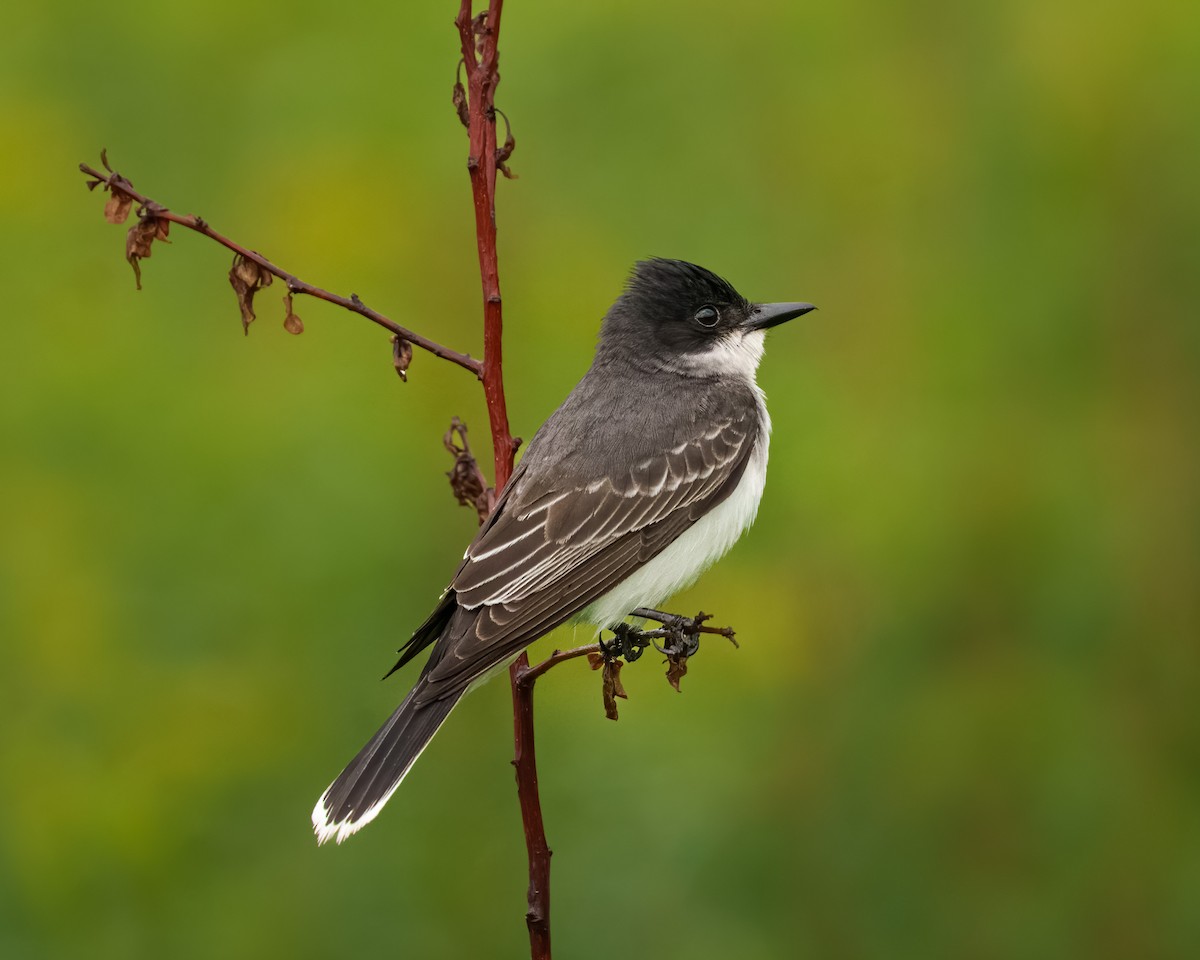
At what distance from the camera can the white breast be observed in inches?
177

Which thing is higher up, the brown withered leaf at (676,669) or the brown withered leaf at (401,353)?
the brown withered leaf at (401,353)

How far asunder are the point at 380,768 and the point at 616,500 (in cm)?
111

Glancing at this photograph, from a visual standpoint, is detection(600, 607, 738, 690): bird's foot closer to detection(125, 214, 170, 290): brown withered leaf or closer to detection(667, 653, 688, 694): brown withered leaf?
detection(667, 653, 688, 694): brown withered leaf

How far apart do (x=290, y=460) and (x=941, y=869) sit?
2518mm

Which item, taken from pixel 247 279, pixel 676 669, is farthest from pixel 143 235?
pixel 676 669

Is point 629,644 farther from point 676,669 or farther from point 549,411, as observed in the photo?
point 549,411

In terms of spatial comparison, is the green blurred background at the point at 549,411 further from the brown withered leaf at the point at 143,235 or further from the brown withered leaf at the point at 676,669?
the brown withered leaf at the point at 143,235

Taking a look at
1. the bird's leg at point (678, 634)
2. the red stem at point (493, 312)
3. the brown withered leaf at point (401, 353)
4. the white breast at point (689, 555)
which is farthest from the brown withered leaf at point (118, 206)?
the white breast at point (689, 555)

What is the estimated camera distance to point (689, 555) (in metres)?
4.70

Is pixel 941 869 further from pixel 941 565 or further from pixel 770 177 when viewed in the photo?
pixel 770 177

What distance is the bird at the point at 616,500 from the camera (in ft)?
13.1

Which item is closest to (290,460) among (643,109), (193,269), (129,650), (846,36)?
(129,650)

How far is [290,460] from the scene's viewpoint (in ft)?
18.5

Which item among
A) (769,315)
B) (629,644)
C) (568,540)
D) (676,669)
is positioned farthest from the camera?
(769,315)
